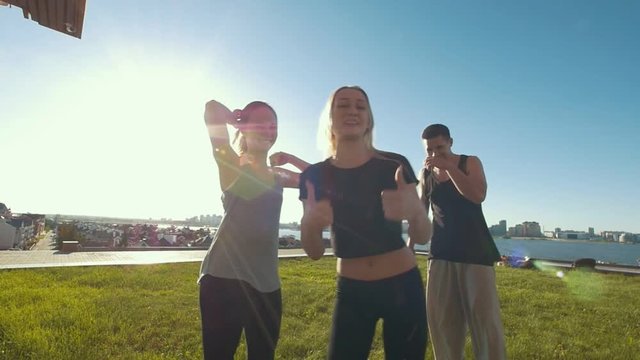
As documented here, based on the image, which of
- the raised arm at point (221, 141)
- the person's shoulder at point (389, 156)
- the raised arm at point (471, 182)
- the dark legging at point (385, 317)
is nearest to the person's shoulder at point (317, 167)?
the person's shoulder at point (389, 156)

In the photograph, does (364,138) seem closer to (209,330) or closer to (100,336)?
(209,330)

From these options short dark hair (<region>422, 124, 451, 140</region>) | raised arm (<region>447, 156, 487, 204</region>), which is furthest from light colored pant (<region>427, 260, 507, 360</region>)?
short dark hair (<region>422, 124, 451, 140</region>)

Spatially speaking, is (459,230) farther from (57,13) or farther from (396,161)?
(57,13)

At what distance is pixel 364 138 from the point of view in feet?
8.64

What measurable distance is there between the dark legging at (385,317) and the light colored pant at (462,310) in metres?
1.57

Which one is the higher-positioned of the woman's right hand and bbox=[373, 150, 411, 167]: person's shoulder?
the woman's right hand

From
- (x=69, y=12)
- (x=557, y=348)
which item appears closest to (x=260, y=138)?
(x=69, y=12)

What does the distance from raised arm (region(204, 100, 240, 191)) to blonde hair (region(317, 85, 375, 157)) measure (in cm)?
69

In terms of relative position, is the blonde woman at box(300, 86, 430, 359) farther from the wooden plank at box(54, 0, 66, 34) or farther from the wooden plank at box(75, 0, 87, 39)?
the wooden plank at box(54, 0, 66, 34)

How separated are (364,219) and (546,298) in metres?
10.4

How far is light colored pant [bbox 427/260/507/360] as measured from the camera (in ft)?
11.6

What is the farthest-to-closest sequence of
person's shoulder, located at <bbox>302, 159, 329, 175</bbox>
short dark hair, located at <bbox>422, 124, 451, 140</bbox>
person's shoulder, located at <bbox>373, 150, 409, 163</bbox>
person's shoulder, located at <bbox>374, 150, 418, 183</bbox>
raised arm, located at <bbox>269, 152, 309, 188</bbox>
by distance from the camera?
short dark hair, located at <bbox>422, 124, 451, 140</bbox> < raised arm, located at <bbox>269, 152, 309, 188</bbox> < person's shoulder, located at <bbox>302, 159, 329, 175</bbox> < person's shoulder, located at <bbox>373, 150, 409, 163</bbox> < person's shoulder, located at <bbox>374, 150, 418, 183</bbox>

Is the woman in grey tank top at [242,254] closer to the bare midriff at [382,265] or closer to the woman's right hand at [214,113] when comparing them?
the woman's right hand at [214,113]

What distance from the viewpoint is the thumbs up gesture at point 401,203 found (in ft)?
7.10
